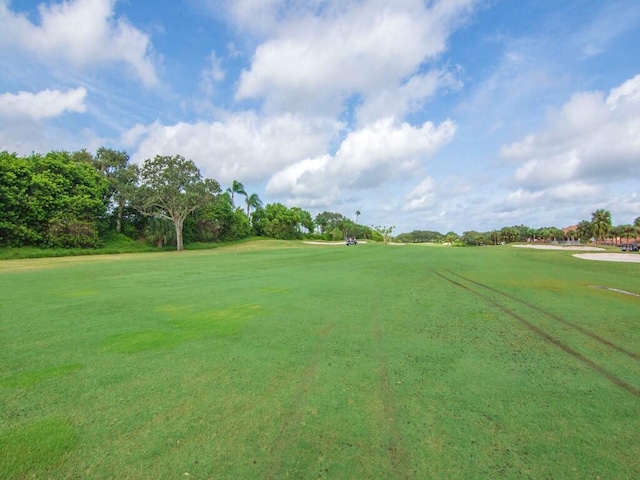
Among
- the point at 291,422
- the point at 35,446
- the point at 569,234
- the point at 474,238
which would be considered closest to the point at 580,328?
the point at 291,422

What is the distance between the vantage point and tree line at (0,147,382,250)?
99.4ft

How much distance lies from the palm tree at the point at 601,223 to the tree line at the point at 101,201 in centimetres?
8751

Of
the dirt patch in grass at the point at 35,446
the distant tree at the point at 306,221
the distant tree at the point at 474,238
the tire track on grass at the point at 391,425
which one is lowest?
the tire track on grass at the point at 391,425

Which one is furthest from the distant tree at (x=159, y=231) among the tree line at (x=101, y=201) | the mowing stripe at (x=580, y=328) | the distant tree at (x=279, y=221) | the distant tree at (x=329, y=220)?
the distant tree at (x=329, y=220)

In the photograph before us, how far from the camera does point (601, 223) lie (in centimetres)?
Result: 7600

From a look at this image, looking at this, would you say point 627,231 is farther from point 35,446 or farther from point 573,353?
point 35,446

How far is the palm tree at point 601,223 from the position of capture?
249 feet

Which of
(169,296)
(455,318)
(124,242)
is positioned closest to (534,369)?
(455,318)

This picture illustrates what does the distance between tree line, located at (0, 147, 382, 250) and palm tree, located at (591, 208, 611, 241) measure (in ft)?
287

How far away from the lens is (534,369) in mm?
4160

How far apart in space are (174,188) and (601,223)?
94.5m

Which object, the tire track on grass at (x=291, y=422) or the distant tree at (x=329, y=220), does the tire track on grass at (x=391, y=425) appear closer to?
the tire track on grass at (x=291, y=422)

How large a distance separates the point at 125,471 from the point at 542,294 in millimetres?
10852

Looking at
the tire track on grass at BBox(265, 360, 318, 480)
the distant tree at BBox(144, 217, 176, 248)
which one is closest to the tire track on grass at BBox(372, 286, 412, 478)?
the tire track on grass at BBox(265, 360, 318, 480)
